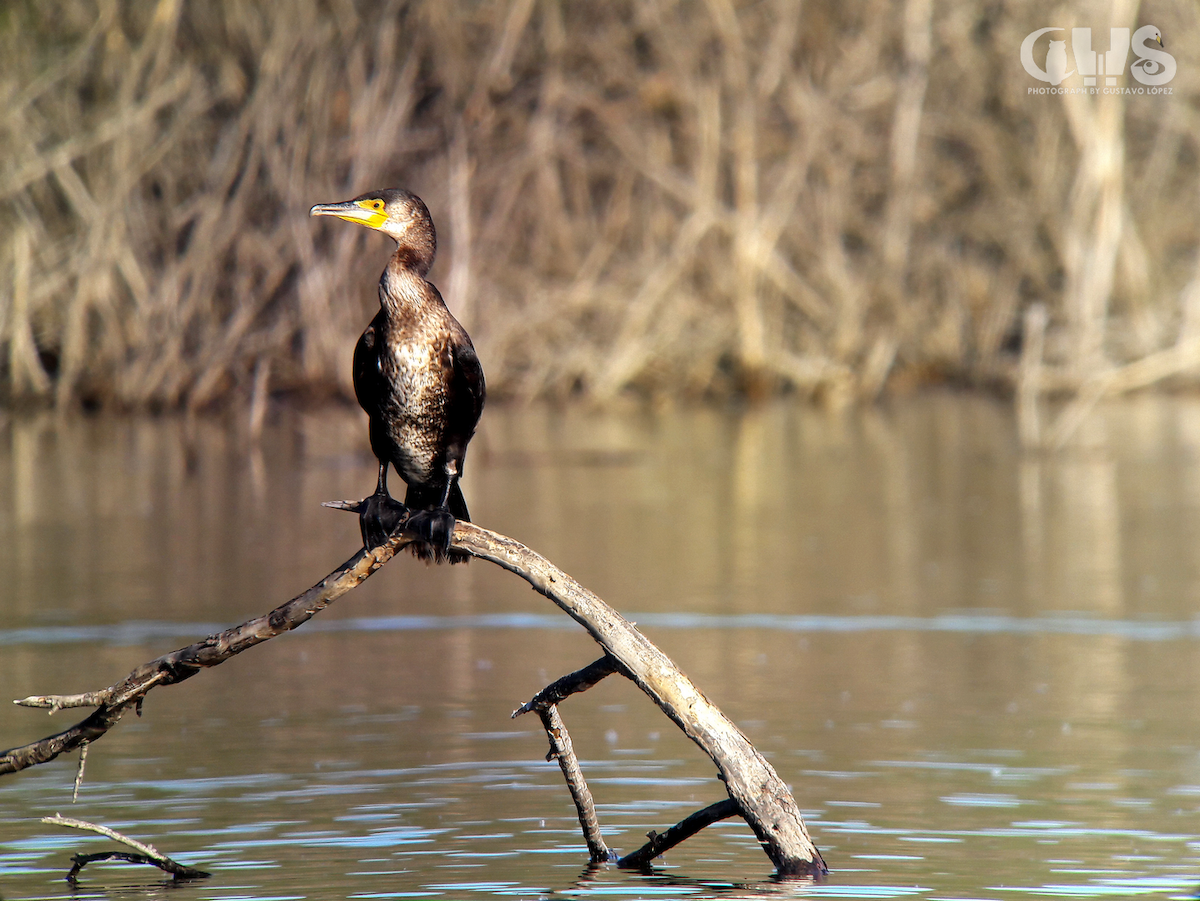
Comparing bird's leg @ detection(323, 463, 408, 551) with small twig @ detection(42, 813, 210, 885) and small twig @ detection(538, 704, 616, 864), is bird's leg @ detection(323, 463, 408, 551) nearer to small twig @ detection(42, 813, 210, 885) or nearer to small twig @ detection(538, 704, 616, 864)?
small twig @ detection(538, 704, 616, 864)

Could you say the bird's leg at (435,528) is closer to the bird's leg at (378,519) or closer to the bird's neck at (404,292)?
the bird's leg at (378,519)

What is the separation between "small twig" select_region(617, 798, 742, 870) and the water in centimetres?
8

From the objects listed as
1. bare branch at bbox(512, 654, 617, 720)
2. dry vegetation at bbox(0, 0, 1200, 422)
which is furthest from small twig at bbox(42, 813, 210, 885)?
dry vegetation at bbox(0, 0, 1200, 422)

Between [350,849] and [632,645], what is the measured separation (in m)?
0.95

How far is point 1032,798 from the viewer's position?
4938 millimetres

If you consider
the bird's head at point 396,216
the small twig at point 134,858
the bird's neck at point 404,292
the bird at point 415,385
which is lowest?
the small twig at point 134,858

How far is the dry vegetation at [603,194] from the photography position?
1692cm

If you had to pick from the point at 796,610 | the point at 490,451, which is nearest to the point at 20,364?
the point at 490,451

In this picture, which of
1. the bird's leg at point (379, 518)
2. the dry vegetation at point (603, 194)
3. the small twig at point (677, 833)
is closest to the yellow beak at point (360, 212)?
the bird's leg at point (379, 518)

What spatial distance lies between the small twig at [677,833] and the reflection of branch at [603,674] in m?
0.05

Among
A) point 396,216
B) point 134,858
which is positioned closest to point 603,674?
point 134,858

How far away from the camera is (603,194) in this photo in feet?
71.8

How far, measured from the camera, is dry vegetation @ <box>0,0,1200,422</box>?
55.5 ft

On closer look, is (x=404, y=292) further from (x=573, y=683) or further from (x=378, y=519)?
(x=573, y=683)
